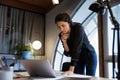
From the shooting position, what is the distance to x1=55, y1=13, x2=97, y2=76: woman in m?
1.87

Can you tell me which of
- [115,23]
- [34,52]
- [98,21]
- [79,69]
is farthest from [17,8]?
[115,23]

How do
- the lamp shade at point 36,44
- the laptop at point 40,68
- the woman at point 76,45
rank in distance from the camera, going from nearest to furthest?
the laptop at point 40,68 → the woman at point 76,45 → the lamp shade at point 36,44

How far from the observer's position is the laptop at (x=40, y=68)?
49.6 inches

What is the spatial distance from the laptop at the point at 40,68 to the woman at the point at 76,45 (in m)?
0.44

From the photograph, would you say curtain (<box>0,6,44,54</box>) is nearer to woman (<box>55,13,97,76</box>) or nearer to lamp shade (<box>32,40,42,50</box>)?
lamp shade (<box>32,40,42,50</box>)

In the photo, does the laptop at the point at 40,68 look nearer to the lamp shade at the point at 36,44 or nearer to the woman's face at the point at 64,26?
the woman's face at the point at 64,26

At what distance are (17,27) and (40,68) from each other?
339 cm

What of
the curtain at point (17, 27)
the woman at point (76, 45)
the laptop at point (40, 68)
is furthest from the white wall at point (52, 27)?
the laptop at point (40, 68)

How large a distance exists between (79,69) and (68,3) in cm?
262

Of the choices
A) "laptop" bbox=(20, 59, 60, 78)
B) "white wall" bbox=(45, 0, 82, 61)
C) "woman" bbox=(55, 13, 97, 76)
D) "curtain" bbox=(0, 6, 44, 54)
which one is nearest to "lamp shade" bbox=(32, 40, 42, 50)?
"curtain" bbox=(0, 6, 44, 54)

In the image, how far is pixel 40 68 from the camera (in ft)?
4.42

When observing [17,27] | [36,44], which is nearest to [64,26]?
[36,44]

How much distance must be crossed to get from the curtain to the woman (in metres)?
2.61

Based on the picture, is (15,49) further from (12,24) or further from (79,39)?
(79,39)
